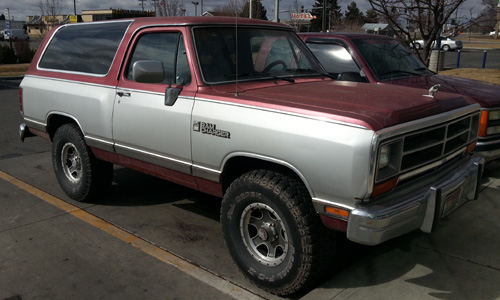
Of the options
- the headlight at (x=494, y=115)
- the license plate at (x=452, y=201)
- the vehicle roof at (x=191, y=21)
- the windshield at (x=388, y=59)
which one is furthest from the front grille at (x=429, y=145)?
the windshield at (x=388, y=59)

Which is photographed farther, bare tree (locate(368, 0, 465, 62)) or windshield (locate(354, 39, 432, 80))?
bare tree (locate(368, 0, 465, 62))

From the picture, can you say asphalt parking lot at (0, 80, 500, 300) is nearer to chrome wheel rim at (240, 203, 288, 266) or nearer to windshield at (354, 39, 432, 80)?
chrome wheel rim at (240, 203, 288, 266)

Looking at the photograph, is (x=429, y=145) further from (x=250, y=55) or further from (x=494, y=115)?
(x=494, y=115)

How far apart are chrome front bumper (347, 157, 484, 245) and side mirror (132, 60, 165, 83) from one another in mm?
1986

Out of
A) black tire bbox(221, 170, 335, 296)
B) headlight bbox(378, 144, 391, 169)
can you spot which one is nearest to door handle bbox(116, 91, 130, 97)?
black tire bbox(221, 170, 335, 296)

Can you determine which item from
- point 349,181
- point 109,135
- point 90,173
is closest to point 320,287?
point 349,181

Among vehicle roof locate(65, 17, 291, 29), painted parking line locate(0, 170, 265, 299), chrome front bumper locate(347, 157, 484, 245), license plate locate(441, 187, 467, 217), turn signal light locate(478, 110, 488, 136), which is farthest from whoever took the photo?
turn signal light locate(478, 110, 488, 136)

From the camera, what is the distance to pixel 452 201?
3.39 meters

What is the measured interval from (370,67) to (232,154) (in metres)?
3.62

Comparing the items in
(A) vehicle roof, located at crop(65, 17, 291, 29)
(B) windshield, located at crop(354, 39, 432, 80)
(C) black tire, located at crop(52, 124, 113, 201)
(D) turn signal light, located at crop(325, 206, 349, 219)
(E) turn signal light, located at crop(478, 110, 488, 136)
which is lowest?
(C) black tire, located at crop(52, 124, 113, 201)

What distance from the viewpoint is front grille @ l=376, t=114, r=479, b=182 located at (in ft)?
9.90

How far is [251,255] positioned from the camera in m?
3.59

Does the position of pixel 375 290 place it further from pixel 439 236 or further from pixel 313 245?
pixel 439 236

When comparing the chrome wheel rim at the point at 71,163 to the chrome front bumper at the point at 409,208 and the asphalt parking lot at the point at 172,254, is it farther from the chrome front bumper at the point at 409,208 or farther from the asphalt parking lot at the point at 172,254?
the chrome front bumper at the point at 409,208
